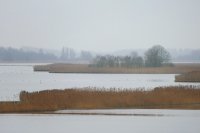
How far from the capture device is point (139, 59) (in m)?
34.0

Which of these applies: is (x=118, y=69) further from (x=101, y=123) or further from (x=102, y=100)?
(x=101, y=123)

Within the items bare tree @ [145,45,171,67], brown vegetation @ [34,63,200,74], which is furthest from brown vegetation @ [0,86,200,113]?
brown vegetation @ [34,63,200,74]

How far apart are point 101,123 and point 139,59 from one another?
19.6m

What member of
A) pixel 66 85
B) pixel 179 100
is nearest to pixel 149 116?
pixel 179 100

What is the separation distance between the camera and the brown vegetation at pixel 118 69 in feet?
112

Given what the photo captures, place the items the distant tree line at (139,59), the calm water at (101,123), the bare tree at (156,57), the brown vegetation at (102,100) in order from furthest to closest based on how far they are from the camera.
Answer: the distant tree line at (139,59) < the bare tree at (156,57) < the brown vegetation at (102,100) < the calm water at (101,123)

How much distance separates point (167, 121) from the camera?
15.0 metres

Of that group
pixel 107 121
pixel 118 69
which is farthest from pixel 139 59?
pixel 107 121

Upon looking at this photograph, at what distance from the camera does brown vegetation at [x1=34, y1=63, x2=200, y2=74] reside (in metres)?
34.1

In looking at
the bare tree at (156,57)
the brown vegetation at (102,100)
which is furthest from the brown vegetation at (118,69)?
the brown vegetation at (102,100)

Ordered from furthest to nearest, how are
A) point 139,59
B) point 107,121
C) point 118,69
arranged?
point 118,69 < point 139,59 < point 107,121

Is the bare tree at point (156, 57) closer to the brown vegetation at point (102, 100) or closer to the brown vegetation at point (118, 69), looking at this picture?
the brown vegetation at point (118, 69)

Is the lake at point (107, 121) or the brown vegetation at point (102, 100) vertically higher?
the brown vegetation at point (102, 100)

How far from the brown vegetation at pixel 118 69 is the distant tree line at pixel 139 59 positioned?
42 cm
